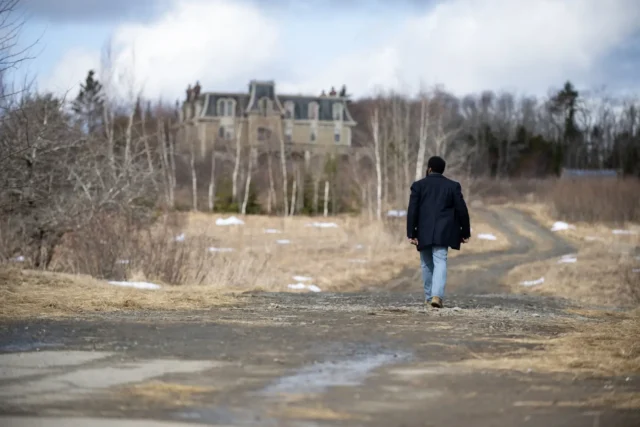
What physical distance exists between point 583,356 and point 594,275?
27.4 m

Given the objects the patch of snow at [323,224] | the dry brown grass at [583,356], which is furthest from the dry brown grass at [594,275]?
the patch of snow at [323,224]

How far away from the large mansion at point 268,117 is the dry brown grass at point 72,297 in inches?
2519

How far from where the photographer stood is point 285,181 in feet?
231

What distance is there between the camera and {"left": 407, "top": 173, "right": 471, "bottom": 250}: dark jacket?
14.7 metres

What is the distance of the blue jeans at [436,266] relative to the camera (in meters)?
14.6

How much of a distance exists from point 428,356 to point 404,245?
40576mm

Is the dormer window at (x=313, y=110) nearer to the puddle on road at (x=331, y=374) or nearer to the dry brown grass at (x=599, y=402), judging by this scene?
the puddle on road at (x=331, y=374)

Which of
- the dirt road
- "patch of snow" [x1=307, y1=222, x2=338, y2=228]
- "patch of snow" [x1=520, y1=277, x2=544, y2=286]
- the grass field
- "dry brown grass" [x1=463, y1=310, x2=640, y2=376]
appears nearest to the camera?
the dirt road

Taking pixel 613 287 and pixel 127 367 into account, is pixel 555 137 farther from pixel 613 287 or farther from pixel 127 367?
pixel 127 367

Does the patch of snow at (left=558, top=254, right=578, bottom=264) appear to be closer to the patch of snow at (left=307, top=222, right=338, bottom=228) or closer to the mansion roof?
the patch of snow at (left=307, top=222, right=338, bottom=228)

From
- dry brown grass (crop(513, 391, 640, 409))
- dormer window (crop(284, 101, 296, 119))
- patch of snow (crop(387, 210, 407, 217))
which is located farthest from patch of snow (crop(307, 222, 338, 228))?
dry brown grass (crop(513, 391, 640, 409))

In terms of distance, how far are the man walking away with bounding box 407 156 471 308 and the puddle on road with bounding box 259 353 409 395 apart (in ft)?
18.4

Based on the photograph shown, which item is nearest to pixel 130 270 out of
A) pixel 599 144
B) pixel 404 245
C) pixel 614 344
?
pixel 614 344

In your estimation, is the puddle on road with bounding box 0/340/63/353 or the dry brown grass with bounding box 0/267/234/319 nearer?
the puddle on road with bounding box 0/340/63/353
